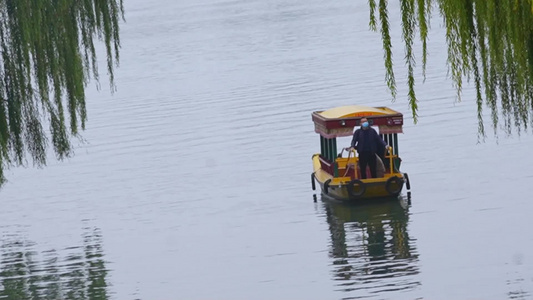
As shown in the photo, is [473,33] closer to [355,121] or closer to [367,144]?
[367,144]

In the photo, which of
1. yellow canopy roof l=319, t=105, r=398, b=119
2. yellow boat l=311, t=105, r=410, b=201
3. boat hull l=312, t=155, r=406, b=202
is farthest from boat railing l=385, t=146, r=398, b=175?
yellow canopy roof l=319, t=105, r=398, b=119

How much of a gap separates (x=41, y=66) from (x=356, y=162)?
550 inches

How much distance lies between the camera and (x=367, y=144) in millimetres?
31625

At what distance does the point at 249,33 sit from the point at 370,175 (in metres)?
70.6

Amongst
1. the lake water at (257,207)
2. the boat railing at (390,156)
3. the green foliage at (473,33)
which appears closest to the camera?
the green foliage at (473,33)

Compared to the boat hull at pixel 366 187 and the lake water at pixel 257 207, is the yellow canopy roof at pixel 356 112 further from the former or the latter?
the lake water at pixel 257 207

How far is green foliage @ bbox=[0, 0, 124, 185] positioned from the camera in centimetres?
1995

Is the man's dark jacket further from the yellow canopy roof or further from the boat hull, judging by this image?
the yellow canopy roof

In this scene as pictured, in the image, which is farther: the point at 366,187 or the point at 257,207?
the point at 257,207

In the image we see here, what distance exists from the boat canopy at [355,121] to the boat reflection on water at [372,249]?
77.4 inches

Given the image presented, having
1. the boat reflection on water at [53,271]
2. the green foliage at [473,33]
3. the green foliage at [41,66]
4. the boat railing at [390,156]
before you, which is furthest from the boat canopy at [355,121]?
the green foliage at [473,33]

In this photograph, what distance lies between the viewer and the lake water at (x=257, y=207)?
2516 cm

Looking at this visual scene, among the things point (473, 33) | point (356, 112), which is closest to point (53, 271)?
point (356, 112)

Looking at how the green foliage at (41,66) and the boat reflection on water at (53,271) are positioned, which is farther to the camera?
the boat reflection on water at (53,271)
